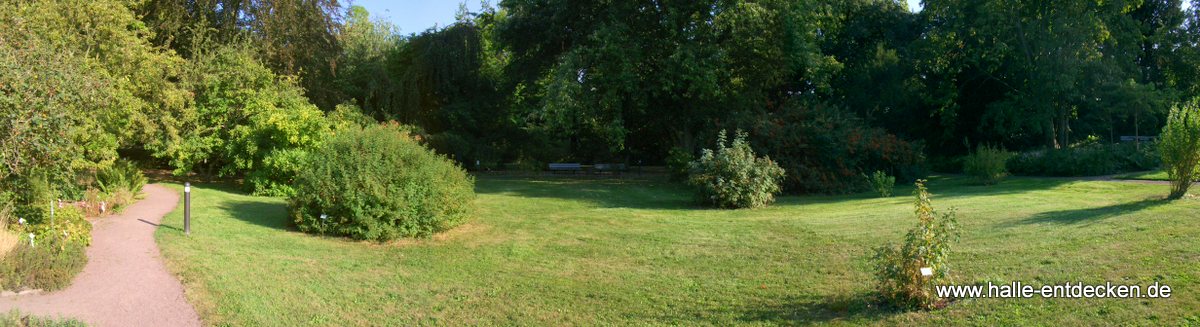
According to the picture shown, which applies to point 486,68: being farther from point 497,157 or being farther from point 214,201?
point 214,201

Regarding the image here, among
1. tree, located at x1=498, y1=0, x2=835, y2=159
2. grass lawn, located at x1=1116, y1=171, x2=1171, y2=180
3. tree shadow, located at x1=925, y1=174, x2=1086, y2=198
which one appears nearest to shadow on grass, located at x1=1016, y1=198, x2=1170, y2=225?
tree shadow, located at x1=925, y1=174, x2=1086, y2=198

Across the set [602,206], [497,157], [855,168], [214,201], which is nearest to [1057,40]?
[855,168]

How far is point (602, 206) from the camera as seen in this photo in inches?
651

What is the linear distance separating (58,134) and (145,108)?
28.7ft

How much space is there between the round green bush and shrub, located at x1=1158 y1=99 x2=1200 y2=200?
11499mm

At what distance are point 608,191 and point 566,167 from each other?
29.2 ft

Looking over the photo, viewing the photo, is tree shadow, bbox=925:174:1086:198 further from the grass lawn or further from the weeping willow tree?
the weeping willow tree

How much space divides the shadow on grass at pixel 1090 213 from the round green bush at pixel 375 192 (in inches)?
352

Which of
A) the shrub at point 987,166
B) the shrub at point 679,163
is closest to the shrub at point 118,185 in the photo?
the shrub at point 679,163

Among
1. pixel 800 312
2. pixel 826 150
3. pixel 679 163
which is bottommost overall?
pixel 800 312

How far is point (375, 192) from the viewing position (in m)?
11.6

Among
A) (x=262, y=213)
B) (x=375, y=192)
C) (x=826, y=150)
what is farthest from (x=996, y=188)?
(x=262, y=213)

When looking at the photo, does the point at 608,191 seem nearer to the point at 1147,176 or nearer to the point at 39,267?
the point at 39,267

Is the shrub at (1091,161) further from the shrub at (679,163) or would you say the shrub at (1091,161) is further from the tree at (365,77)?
the tree at (365,77)
